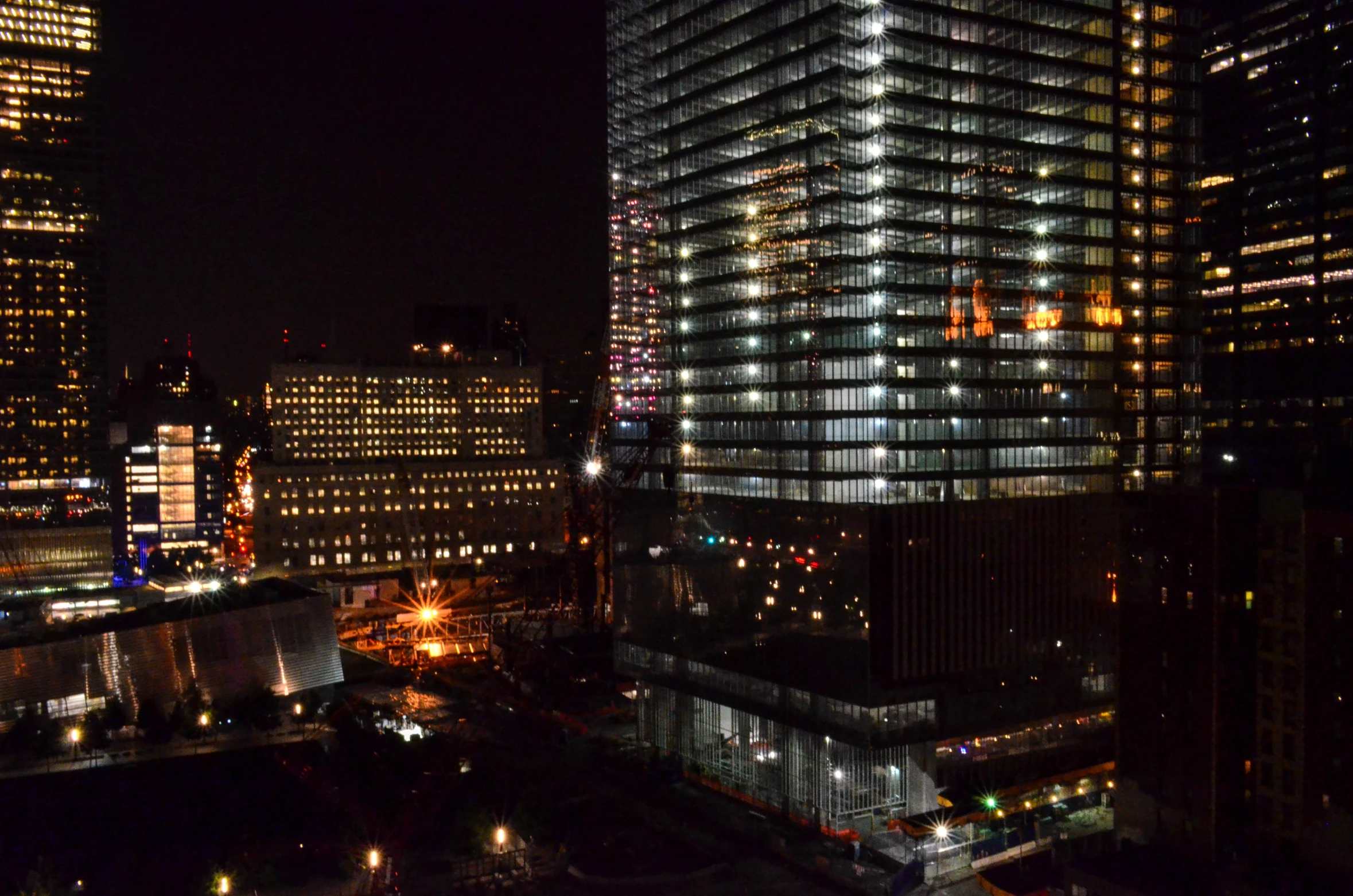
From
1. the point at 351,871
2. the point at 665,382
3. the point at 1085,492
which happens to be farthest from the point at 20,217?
the point at 1085,492

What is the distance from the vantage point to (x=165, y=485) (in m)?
158

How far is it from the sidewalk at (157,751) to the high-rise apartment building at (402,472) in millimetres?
59961

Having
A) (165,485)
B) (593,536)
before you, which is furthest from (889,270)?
(165,485)

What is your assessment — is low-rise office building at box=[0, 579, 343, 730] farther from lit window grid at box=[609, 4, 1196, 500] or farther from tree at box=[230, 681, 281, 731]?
lit window grid at box=[609, 4, 1196, 500]

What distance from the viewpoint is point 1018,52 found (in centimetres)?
5391

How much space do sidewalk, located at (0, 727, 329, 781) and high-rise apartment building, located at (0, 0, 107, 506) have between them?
334 feet

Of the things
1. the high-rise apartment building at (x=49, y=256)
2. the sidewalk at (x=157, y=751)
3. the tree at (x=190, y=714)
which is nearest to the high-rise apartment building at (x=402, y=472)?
the high-rise apartment building at (x=49, y=256)

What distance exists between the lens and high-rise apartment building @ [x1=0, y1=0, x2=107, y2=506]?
14562 cm

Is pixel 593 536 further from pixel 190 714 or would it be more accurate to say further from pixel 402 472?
pixel 402 472

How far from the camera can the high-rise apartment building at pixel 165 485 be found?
155750mm

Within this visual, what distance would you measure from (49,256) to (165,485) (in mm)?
36590

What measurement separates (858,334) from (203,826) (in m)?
39.3

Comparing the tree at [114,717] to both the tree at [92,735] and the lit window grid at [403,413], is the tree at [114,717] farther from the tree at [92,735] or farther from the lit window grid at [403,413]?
the lit window grid at [403,413]

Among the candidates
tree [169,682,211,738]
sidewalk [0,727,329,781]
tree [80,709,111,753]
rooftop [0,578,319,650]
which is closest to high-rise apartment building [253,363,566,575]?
rooftop [0,578,319,650]
